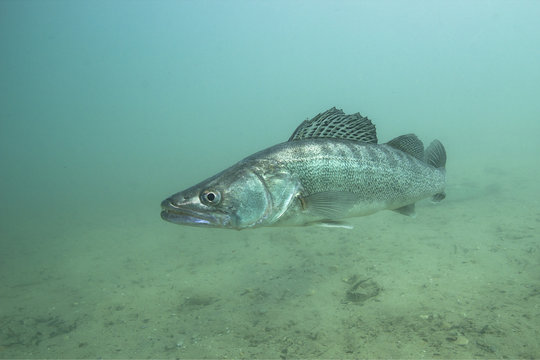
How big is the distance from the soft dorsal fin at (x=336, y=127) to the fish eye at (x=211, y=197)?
1.08 m

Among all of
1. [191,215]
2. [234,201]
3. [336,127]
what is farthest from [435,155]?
[191,215]

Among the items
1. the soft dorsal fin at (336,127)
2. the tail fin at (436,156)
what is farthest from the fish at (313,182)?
the tail fin at (436,156)

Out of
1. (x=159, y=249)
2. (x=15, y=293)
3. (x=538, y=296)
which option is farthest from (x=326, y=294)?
(x=15, y=293)

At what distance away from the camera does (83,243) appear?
1127cm

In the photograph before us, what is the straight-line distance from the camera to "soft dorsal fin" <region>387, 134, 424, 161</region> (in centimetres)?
401

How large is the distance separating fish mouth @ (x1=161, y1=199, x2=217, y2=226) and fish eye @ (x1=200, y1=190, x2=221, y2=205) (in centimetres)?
12

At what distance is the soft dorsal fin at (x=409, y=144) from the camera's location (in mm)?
4008

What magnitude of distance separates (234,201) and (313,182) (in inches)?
34.7

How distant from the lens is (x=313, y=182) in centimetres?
323

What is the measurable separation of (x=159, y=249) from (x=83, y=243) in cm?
372

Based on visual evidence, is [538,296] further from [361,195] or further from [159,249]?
[159,249]

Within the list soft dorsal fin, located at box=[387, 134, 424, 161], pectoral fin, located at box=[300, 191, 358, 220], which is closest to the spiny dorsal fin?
soft dorsal fin, located at box=[387, 134, 424, 161]

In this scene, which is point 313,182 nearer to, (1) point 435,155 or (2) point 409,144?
(2) point 409,144

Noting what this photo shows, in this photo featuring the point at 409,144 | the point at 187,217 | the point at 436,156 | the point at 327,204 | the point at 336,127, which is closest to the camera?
the point at 187,217
